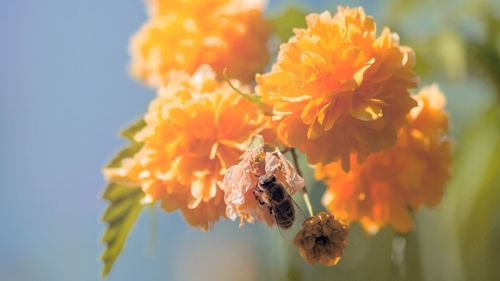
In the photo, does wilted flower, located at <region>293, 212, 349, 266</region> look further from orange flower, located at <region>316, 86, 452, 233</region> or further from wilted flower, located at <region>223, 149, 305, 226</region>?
orange flower, located at <region>316, 86, 452, 233</region>

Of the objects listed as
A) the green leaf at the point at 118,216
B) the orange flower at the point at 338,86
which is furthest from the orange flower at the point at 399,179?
the green leaf at the point at 118,216

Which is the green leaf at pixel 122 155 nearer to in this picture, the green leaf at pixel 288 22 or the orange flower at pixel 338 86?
the orange flower at pixel 338 86

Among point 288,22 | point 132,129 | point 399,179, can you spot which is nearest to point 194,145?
point 132,129

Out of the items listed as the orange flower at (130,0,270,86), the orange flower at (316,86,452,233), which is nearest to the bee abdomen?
the orange flower at (316,86,452,233)

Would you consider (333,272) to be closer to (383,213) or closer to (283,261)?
(283,261)

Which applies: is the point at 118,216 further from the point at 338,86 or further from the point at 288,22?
the point at 288,22

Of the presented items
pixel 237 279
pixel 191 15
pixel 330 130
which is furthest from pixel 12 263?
pixel 330 130
